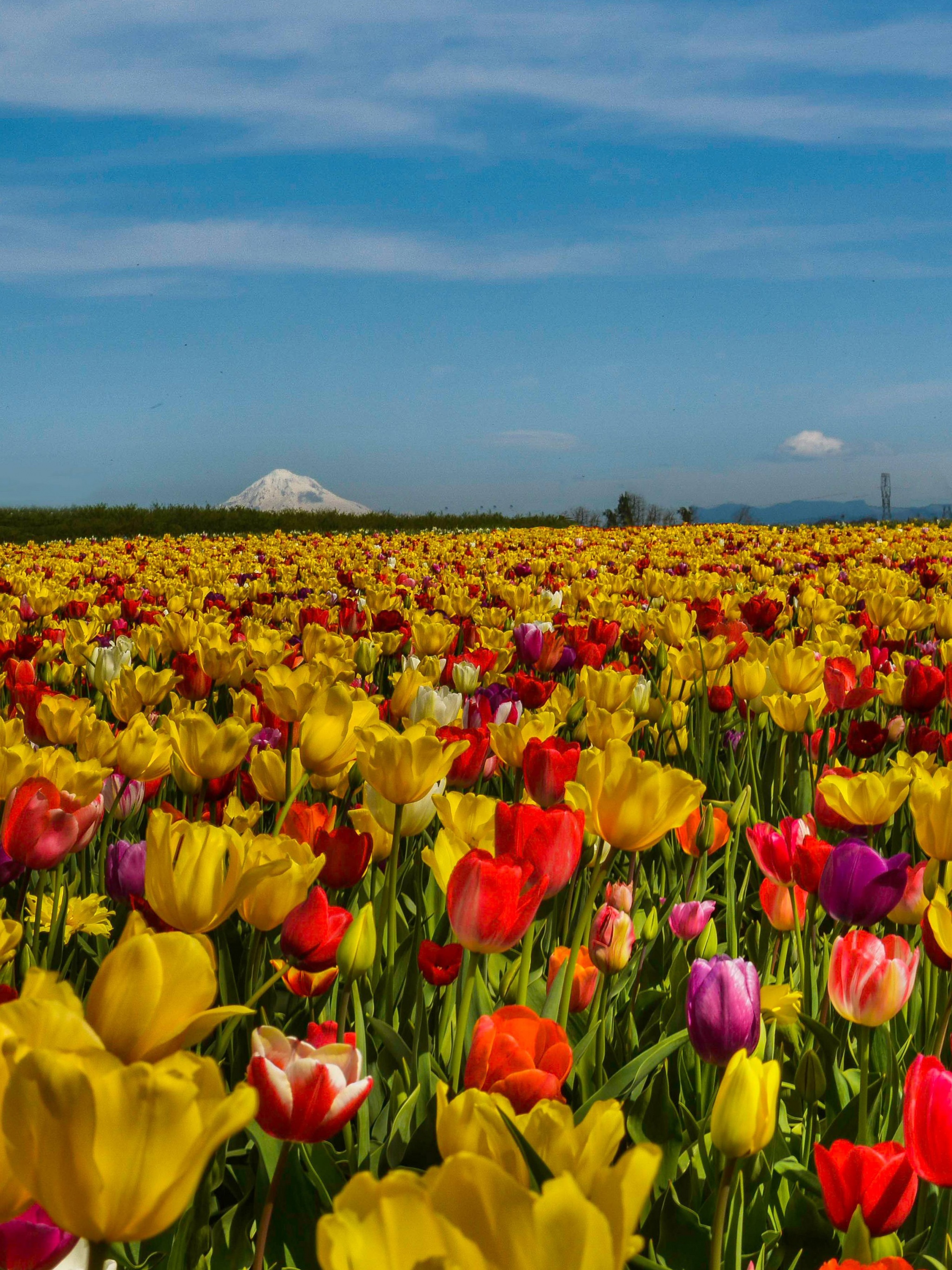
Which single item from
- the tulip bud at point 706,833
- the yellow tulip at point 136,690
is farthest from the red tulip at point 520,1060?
the yellow tulip at point 136,690

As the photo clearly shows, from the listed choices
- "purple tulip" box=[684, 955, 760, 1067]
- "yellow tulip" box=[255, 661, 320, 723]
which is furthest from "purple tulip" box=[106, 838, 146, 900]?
"purple tulip" box=[684, 955, 760, 1067]

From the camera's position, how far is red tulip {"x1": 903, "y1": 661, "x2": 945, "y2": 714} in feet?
10.5

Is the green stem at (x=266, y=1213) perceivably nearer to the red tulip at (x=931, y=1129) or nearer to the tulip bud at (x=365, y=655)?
the red tulip at (x=931, y=1129)

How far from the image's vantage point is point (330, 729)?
2.01 metres

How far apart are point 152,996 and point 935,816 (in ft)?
4.51

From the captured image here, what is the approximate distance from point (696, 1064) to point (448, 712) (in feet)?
4.26

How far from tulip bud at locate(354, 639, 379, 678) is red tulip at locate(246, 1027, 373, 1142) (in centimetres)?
290

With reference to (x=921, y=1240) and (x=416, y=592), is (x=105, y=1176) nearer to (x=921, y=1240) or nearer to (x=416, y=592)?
(x=921, y=1240)

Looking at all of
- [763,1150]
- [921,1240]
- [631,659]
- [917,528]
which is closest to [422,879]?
[763,1150]

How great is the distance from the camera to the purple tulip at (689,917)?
6.70 feet

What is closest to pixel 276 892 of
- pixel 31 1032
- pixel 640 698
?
pixel 31 1032

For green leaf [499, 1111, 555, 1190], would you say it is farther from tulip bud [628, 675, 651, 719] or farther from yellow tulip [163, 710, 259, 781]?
tulip bud [628, 675, 651, 719]

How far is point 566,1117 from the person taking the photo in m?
0.84

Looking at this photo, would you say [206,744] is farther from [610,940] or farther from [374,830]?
[610,940]
